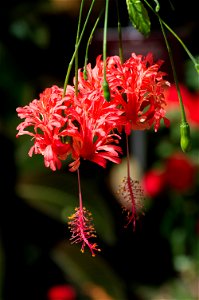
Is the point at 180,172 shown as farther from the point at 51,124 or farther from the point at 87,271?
the point at 51,124

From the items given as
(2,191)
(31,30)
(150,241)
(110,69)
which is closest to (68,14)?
(31,30)

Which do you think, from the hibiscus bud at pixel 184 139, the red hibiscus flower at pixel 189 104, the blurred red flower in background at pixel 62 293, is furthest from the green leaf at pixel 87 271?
the hibiscus bud at pixel 184 139

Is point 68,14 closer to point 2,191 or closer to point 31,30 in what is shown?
point 31,30

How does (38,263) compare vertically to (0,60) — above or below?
below

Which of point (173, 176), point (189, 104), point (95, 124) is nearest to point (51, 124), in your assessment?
point (95, 124)

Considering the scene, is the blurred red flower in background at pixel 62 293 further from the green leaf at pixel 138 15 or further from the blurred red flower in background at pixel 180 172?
the green leaf at pixel 138 15
